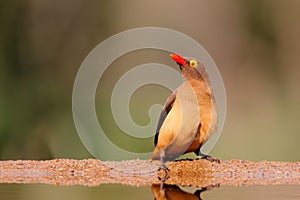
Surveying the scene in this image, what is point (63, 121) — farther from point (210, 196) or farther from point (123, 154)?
point (210, 196)

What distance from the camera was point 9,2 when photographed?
1052 cm

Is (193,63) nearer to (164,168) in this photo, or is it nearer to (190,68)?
(190,68)

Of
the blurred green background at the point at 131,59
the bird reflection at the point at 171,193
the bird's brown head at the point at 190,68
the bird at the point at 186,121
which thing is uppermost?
the blurred green background at the point at 131,59

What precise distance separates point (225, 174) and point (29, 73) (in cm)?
530

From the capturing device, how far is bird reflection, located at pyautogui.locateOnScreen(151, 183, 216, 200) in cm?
415

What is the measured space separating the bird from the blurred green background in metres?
2.86

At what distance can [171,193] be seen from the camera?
434 centimetres

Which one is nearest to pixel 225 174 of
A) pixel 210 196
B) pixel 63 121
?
pixel 210 196

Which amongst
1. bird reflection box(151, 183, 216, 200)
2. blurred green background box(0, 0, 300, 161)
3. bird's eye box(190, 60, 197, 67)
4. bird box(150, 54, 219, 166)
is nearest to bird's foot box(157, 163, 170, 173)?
bird box(150, 54, 219, 166)

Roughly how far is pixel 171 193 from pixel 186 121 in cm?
127

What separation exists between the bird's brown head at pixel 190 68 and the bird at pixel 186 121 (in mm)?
60

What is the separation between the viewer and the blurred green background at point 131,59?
9.11 meters

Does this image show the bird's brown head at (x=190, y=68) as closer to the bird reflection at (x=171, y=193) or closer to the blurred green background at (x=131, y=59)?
the bird reflection at (x=171, y=193)

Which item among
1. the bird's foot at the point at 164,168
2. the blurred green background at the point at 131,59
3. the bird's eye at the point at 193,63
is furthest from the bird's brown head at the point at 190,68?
the blurred green background at the point at 131,59
